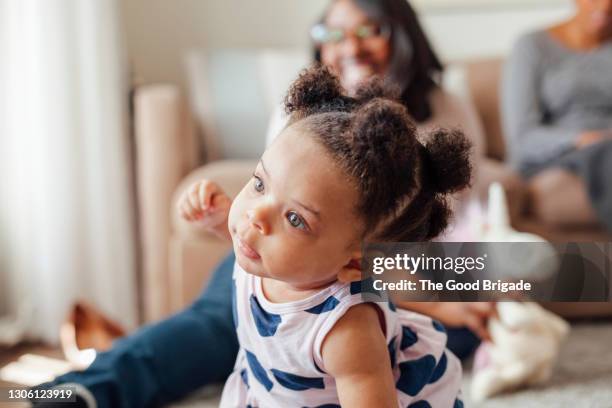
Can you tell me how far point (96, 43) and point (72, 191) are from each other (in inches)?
14.1

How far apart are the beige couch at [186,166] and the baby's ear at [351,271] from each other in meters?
0.71

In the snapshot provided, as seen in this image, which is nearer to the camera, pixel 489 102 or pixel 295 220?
pixel 295 220

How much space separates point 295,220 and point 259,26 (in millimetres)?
1984

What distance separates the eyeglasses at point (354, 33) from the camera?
1.22 metres

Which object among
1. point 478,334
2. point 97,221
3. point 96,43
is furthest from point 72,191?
point 478,334

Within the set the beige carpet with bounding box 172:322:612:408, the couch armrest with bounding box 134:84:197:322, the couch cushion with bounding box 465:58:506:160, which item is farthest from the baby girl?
the couch cushion with bounding box 465:58:506:160

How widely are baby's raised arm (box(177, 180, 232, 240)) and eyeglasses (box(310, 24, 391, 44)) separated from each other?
2.22ft

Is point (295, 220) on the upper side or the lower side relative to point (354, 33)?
lower

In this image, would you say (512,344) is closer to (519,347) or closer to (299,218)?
(519,347)

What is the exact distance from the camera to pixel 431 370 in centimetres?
60

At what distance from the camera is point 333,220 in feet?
1.57

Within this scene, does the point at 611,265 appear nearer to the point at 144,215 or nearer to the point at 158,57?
the point at 144,215

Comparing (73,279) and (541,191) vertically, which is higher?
(541,191)

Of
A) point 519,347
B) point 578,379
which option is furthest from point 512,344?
point 578,379
